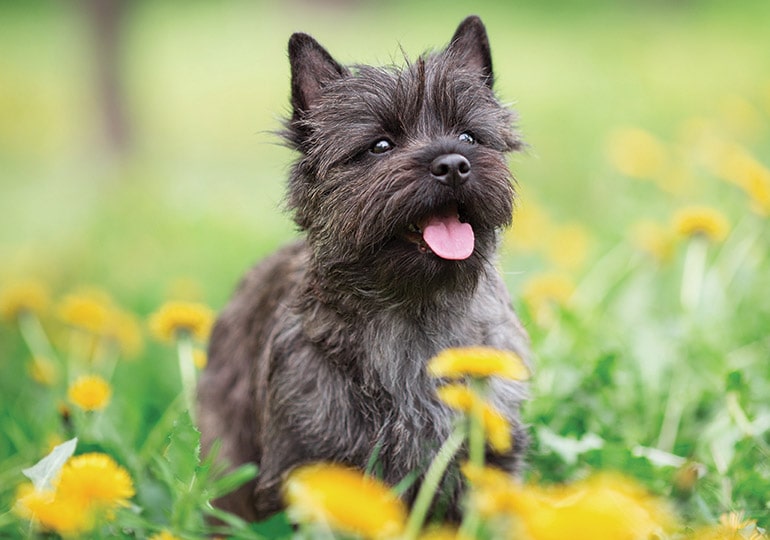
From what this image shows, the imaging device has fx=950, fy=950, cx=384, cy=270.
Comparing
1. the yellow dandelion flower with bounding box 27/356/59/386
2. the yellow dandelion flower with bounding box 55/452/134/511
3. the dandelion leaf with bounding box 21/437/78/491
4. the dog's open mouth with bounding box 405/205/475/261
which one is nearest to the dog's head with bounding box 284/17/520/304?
the dog's open mouth with bounding box 405/205/475/261

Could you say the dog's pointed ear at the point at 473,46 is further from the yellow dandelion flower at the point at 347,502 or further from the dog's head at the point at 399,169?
the yellow dandelion flower at the point at 347,502

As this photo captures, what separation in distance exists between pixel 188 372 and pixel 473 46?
Result: 215 centimetres

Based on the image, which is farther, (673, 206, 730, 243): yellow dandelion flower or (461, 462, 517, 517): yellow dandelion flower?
(673, 206, 730, 243): yellow dandelion flower

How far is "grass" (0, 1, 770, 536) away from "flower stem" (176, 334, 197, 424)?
145mm

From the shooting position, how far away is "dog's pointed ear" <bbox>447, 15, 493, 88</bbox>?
3787 mm

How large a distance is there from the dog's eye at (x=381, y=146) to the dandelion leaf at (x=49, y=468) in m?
1.42

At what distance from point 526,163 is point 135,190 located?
13.1 feet

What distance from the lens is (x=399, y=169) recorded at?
3.21 meters

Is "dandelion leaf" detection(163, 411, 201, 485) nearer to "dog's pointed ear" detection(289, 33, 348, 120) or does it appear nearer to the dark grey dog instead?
the dark grey dog

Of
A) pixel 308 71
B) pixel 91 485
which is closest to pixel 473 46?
pixel 308 71

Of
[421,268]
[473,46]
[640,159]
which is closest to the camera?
[421,268]

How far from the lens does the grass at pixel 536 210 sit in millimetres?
3992

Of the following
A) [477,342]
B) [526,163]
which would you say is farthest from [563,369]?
[526,163]

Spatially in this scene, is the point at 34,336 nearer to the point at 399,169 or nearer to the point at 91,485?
the point at 399,169
